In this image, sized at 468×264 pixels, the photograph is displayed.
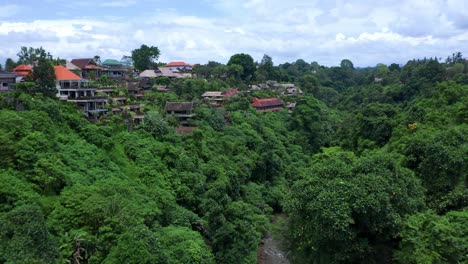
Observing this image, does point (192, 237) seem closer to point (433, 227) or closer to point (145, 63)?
point (433, 227)

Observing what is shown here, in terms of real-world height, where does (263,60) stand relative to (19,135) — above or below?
above

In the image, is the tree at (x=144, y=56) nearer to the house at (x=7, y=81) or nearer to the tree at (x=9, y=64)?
the tree at (x=9, y=64)

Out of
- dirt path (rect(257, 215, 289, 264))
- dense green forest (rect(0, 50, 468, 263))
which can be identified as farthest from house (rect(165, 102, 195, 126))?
dirt path (rect(257, 215, 289, 264))

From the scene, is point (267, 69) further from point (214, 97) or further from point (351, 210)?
point (351, 210)

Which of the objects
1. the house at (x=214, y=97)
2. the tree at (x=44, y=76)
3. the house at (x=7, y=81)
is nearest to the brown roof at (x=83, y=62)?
the house at (x=214, y=97)

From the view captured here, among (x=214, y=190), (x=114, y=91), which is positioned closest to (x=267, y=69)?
(x=114, y=91)

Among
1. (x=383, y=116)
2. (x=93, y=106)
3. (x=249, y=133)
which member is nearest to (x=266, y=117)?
(x=249, y=133)

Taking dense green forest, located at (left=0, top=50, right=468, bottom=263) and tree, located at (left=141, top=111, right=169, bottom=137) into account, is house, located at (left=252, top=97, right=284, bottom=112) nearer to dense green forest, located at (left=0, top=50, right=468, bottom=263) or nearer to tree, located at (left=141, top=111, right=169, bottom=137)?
dense green forest, located at (left=0, top=50, right=468, bottom=263)
